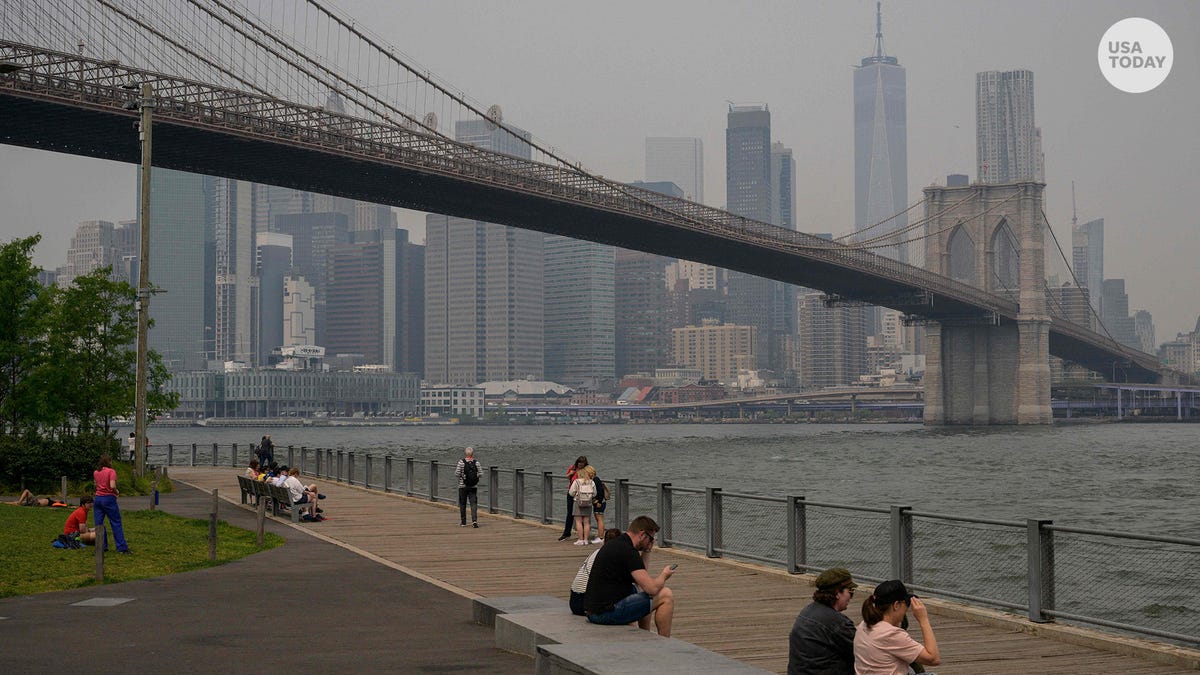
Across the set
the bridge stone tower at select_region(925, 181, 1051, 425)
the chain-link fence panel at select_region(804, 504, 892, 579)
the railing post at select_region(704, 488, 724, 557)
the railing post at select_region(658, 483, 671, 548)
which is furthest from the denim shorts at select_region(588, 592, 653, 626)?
the bridge stone tower at select_region(925, 181, 1051, 425)

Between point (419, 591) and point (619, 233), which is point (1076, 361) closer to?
point (619, 233)

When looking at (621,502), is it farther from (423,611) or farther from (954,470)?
(954,470)

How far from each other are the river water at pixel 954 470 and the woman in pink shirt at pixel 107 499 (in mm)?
19727

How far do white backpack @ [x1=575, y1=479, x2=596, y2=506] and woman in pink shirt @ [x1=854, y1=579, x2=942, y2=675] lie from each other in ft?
38.8

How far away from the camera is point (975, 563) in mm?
28406

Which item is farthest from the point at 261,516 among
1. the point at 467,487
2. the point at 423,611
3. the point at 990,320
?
the point at 990,320

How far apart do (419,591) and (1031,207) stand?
130572mm

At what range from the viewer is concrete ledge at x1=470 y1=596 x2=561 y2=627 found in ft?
39.6

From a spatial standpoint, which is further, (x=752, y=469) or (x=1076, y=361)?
(x=1076, y=361)

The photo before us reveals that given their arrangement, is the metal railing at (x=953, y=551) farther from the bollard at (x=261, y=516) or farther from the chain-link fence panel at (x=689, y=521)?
the bollard at (x=261, y=516)

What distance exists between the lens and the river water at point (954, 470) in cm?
4694

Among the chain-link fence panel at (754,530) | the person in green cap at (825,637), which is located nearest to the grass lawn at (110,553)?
the chain-link fence panel at (754,530)

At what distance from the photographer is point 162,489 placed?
3562cm

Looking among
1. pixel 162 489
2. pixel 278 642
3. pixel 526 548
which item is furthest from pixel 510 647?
pixel 162 489
